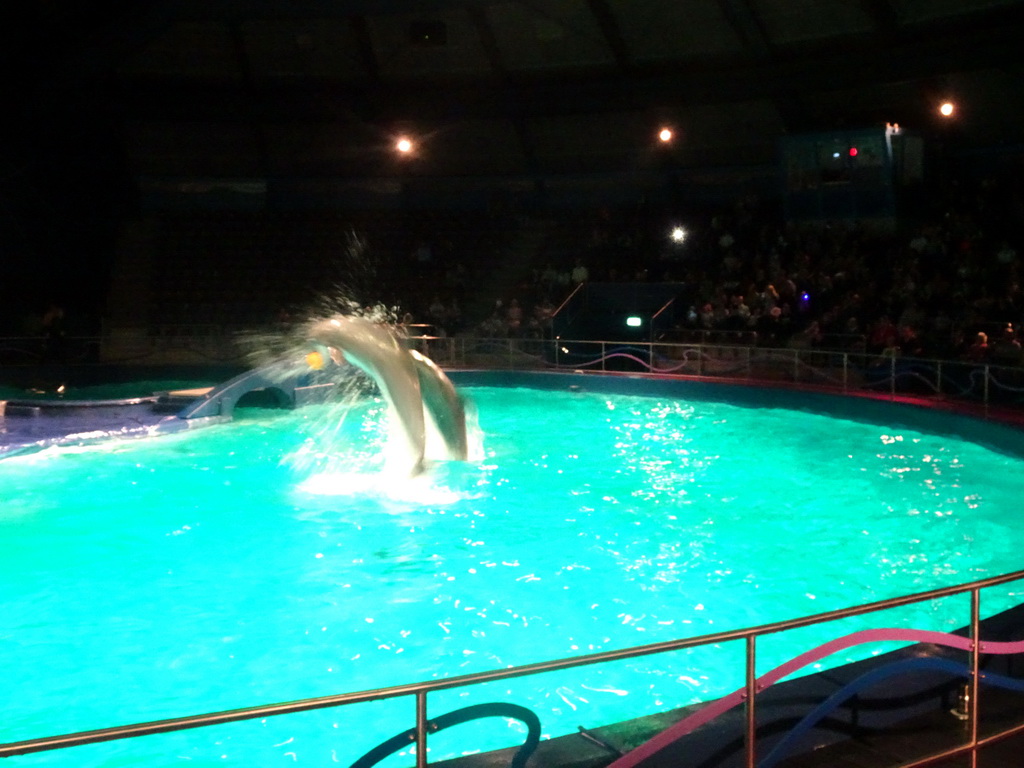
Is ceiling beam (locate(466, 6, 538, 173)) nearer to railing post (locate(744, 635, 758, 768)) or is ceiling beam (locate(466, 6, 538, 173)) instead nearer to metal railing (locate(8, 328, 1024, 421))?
metal railing (locate(8, 328, 1024, 421))

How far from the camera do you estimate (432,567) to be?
30.1ft

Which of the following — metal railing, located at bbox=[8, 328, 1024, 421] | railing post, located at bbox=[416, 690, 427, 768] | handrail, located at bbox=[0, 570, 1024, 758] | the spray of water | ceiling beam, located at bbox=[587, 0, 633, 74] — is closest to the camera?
handrail, located at bbox=[0, 570, 1024, 758]

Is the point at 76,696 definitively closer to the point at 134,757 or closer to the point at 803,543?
the point at 134,757

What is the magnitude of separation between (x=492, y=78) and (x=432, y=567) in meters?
23.7

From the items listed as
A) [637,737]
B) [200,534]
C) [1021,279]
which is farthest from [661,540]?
[1021,279]

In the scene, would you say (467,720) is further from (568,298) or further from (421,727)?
(568,298)

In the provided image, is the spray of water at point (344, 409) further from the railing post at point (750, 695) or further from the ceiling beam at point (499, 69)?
the railing post at point (750, 695)

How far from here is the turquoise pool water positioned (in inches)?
263

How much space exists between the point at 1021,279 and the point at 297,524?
14.7 meters

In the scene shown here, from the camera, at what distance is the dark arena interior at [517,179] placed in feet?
72.1

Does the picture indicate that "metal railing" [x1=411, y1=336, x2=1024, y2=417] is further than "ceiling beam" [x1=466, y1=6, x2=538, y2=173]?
No

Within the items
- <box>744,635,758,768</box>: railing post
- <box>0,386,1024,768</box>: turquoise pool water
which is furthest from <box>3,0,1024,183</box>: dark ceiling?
<box>744,635,758,768</box>: railing post

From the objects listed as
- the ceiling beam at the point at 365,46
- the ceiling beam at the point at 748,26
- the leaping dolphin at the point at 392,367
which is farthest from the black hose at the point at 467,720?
the ceiling beam at the point at 365,46

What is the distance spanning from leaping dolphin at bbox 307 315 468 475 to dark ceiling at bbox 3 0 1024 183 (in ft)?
37.1
